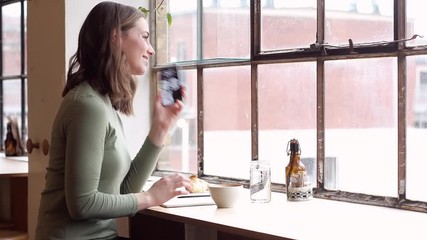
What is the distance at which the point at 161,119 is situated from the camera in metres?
2.19

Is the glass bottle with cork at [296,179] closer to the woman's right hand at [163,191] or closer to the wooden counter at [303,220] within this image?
the wooden counter at [303,220]

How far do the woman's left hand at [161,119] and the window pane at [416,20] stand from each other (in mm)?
768

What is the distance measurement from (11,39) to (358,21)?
2733 mm

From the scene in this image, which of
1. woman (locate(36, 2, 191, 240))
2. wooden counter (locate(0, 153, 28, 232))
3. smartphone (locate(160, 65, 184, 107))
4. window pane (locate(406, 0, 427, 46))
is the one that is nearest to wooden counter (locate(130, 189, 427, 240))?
woman (locate(36, 2, 191, 240))

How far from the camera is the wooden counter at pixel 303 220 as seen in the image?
1726 millimetres

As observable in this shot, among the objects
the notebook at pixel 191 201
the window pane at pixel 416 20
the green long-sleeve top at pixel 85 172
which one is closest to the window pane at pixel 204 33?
the notebook at pixel 191 201

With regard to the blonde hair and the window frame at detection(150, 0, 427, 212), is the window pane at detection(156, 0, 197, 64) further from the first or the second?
the blonde hair

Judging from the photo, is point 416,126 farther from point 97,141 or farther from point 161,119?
point 97,141

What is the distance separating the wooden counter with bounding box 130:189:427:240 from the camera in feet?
5.66

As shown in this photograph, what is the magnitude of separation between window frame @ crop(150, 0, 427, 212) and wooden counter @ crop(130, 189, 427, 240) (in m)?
0.05

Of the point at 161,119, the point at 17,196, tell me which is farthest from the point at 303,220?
the point at 17,196

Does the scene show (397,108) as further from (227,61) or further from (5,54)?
(5,54)

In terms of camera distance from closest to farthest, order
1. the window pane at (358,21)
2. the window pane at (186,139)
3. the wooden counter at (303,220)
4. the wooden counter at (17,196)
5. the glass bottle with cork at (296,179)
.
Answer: the wooden counter at (303,220)
the window pane at (358,21)
the glass bottle with cork at (296,179)
the window pane at (186,139)
the wooden counter at (17,196)

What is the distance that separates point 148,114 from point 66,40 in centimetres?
50
